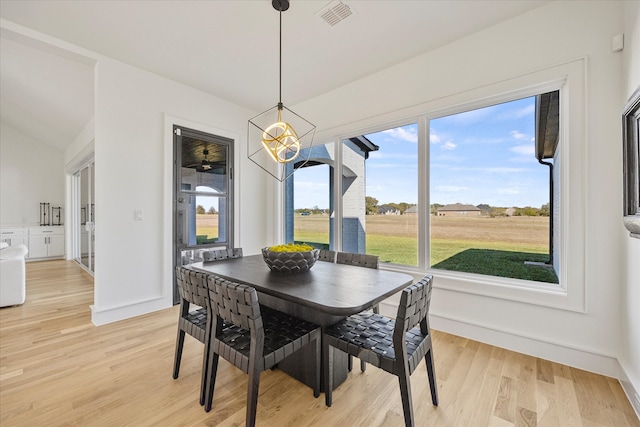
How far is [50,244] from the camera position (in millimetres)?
6637

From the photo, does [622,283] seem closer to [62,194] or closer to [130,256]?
[130,256]

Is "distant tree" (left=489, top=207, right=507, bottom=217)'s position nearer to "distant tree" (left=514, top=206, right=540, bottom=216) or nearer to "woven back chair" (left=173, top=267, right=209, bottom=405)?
"distant tree" (left=514, top=206, right=540, bottom=216)

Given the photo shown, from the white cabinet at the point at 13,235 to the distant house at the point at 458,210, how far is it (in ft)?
28.8

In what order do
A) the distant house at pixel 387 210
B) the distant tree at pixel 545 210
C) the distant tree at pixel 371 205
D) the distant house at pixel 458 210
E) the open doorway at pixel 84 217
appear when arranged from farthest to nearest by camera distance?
1. the open doorway at pixel 84 217
2. the distant tree at pixel 371 205
3. the distant house at pixel 387 210
4. the distant house at pixel 458 210
5. the distant tree at pixel 545 210


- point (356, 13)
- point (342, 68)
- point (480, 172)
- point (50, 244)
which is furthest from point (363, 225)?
point (50, 244)

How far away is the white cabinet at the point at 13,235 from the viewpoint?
5.98 meters

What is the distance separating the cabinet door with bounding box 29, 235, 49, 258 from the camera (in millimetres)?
6355

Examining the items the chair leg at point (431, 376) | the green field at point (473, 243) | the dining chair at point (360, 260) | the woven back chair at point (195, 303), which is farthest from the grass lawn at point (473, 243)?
the woven back chair at point (195, 303)

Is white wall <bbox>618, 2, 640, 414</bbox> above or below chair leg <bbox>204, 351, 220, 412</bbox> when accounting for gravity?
above

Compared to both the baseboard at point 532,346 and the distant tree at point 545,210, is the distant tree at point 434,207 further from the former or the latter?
the baseboard at point 532,346

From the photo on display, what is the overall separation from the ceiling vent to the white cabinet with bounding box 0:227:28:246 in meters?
8.14

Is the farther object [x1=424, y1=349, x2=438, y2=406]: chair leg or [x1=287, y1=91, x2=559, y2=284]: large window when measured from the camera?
[x1=287, y1=91, x2=559, y2=284]: large window

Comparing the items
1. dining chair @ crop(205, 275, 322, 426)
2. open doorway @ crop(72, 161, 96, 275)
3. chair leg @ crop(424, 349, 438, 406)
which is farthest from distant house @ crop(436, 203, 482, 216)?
open doorway @ crop(72, 161, 96, 275)

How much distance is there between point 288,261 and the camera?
1969 mm
